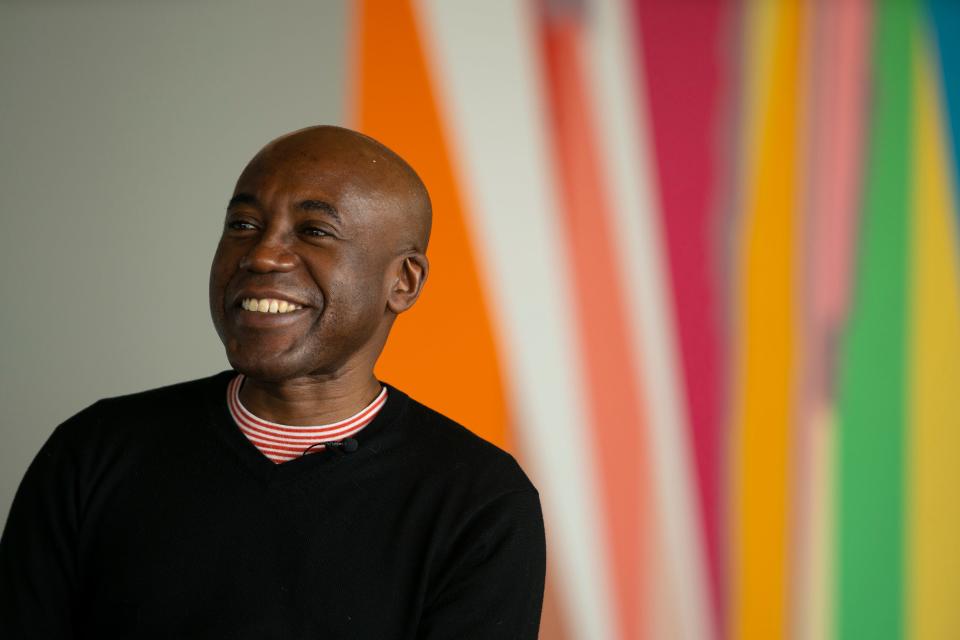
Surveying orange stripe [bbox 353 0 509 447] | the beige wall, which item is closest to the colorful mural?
orange stripe [bbox 353 0 509 447]

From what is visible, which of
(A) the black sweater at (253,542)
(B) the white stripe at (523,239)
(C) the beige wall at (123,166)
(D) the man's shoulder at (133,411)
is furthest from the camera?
(B) the white stripe at (523,239)

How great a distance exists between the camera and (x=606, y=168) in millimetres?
2350

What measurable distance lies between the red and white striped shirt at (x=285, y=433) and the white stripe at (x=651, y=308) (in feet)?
3.52

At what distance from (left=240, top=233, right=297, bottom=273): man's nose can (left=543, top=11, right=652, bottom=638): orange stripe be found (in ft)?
3.59

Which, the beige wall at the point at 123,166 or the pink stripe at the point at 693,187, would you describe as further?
the pink stripe at the point at 693,187

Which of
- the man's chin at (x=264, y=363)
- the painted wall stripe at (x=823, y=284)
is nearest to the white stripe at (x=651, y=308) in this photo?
the painted wall stripe at (x=823, y=284)

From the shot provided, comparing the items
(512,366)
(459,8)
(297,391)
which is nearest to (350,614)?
(297,391)

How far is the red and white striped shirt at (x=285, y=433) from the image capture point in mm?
1374

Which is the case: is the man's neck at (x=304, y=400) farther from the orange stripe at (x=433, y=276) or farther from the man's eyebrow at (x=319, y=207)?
the orange stripe at (x=433, y=276)

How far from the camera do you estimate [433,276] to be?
2.29 metres

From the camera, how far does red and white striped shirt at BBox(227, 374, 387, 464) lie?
4.51 feet

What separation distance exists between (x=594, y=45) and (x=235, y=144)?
2.54 feet

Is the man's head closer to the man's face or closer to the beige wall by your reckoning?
the man's face

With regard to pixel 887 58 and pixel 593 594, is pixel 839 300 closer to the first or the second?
pixel 887 58
